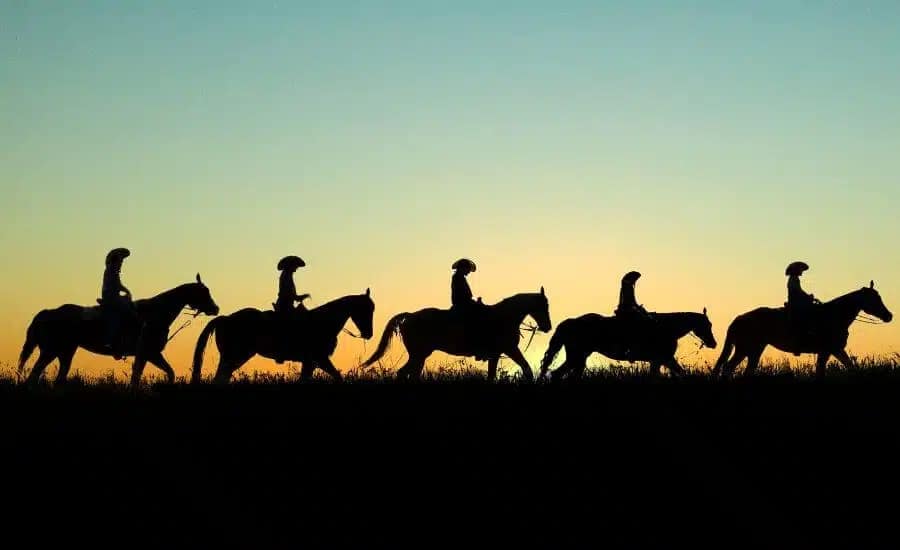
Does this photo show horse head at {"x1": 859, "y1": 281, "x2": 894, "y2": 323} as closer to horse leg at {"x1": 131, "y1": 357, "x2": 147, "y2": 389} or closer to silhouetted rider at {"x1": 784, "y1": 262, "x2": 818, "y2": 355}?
silhouetted rider at {"x1": 784, "y1": 262, "x2": 818, "y2": 355}

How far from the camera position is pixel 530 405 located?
16078 millimetres

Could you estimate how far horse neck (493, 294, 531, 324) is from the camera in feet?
76.1

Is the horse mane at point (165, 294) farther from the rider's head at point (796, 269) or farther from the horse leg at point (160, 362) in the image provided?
the rider's head at point (796, 269)

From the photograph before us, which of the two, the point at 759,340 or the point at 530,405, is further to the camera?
the point at 759,340

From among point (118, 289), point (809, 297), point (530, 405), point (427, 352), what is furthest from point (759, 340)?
point (118, 289)

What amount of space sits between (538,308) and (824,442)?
9.44m

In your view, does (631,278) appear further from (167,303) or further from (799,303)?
(167,303)

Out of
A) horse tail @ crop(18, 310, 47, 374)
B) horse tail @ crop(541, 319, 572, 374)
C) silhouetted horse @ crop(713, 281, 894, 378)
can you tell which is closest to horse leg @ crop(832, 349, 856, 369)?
silhouetted horse @ crop(713, 281, 894, 378)

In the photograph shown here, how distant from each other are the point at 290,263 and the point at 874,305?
11871 millimetres

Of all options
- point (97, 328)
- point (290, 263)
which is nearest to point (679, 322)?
point (290, 263)

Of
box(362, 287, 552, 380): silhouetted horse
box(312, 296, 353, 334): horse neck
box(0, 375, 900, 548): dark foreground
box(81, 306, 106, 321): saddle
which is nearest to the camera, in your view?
box(0, 375, 900, 548): dark foreground

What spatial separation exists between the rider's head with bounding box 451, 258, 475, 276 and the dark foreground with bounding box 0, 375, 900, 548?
18.1 ft

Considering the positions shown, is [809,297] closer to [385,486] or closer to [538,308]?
[538,308]

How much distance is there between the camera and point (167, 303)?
72.0ft
